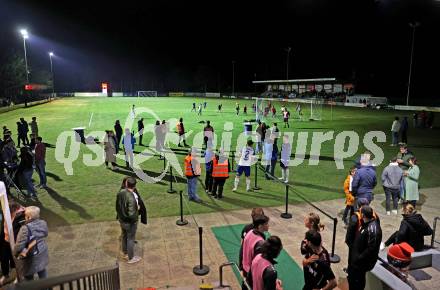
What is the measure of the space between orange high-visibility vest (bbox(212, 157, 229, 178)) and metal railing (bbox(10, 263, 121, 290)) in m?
6.20

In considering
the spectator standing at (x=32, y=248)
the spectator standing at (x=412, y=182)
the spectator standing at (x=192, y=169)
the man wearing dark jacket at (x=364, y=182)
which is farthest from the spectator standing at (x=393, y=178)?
the spectator standing at (x=32, y=248)

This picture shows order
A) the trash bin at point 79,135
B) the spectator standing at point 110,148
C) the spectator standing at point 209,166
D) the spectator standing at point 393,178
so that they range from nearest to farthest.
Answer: the spectator standing at point 393,178 < the spectator standing at point 209,166 < the spectator standing at point 110,148 < the trash bin at point 79,135

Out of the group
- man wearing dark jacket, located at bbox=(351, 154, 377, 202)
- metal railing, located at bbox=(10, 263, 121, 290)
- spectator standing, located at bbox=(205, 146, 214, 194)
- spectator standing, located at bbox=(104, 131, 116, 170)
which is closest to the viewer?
metal railing, located at bbox=(10, 263, 121, 290)

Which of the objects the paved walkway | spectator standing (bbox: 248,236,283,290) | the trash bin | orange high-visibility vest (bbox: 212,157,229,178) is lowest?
the paved walkway

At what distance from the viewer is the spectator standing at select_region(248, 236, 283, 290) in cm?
434

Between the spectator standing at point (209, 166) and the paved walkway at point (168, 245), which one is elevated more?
the spectator standing at point (209, 166)

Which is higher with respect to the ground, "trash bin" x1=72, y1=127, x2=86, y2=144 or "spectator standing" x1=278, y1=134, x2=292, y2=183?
"spectator standing" x1=278, y1=134, x2=292, y2=183

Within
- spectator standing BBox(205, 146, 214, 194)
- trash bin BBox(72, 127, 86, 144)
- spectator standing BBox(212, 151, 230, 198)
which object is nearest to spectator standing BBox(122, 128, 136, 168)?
spectator standing BBox(205, 146, 214, 194)

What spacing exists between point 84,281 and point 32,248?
8.52 feet

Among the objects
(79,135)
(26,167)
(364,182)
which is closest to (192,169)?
(364,182)

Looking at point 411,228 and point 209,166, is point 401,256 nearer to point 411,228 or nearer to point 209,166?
point 411,228

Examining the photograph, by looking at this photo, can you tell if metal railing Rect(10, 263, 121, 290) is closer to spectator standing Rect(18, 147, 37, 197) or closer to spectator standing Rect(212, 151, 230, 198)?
spectator standing Rect(212, 151, 230, 198)

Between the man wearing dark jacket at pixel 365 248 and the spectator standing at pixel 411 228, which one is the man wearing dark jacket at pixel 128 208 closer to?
the man wearing dark jacket at pixel 365 248

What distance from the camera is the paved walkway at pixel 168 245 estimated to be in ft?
24.4
